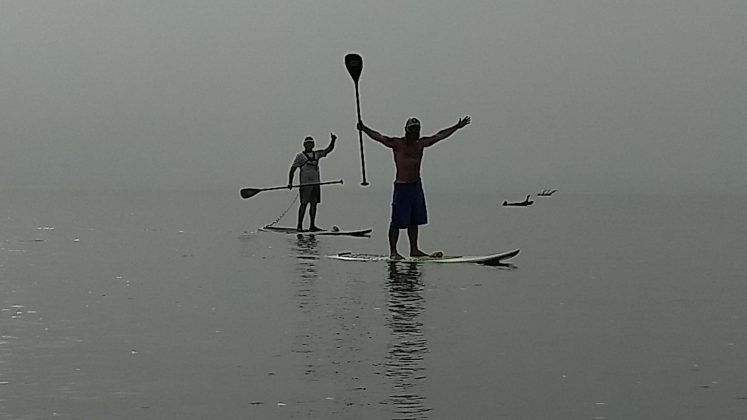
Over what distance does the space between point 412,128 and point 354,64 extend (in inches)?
123

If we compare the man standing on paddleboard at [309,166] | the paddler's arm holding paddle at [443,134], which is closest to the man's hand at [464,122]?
the paddler's arm holding paddle at [443,134]

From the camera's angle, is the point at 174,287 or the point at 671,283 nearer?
the point at 174,287

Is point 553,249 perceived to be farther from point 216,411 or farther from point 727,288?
point 216,411

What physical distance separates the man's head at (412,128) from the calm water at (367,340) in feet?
6.92

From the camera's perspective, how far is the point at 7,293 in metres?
15.8

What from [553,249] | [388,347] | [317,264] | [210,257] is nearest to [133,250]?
[210,257]

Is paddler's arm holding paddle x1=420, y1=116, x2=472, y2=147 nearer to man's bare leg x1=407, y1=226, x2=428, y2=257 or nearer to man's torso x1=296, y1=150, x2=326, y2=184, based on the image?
man's bare leg x1=407, y1=226, x2=428, y2=257

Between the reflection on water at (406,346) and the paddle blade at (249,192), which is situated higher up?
the paddle blade at (249,192)

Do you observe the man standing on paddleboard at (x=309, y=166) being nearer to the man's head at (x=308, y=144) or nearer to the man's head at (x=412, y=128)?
the man's head at (x=308, y=144)

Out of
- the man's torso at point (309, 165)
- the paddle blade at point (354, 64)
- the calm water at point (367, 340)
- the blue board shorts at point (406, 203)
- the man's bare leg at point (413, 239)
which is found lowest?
the calm water at point (367, 340)

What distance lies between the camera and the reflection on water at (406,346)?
8398 millimetres

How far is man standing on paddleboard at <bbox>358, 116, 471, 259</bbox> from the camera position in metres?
19.4

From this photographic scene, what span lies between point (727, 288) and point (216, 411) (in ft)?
36.7

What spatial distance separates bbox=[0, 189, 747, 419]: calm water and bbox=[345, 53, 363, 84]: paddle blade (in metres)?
3.30
